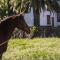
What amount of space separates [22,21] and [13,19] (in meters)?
0.26

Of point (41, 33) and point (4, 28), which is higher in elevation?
point (4, 28)

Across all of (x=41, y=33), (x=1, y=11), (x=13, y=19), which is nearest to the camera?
(x=13, y=19)

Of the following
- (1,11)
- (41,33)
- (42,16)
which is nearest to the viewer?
(41,33)

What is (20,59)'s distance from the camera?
12.1 meters

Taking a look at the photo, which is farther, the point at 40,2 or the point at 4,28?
the point at 40,2

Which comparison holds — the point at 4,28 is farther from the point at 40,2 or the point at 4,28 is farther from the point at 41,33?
the point at 40,2

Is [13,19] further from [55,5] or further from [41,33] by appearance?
[55,5]

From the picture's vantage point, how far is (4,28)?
31.2 ft

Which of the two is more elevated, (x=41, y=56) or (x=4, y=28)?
(x=4, y=28)

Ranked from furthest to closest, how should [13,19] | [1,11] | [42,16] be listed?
1. [42,16]
2. [1,11]
3. [13,19]

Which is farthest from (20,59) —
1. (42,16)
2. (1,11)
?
(42,16)

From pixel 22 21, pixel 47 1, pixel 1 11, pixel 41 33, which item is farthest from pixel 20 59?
pixel 1 11

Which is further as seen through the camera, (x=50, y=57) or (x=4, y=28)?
(x=50, y=57)

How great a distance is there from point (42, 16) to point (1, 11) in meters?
7.12
